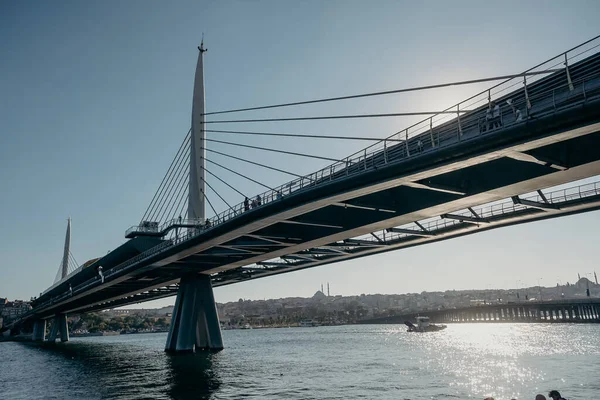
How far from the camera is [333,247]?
48.2 metres

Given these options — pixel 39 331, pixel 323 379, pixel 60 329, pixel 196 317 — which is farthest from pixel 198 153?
pixel 39 331

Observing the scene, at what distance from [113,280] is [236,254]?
29078 millimetres

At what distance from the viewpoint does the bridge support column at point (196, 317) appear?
57812 millimetres

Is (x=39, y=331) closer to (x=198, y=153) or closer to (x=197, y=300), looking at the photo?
(x=197, y=300)

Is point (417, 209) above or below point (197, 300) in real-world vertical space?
above

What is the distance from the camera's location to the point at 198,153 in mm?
56344

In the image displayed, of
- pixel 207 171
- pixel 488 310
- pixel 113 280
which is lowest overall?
pixel 488 310

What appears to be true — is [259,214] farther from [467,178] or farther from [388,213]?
[467,178]

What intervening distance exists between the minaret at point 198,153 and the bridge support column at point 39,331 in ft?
395

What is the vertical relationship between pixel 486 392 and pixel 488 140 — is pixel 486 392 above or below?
below

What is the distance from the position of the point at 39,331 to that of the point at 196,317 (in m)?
117

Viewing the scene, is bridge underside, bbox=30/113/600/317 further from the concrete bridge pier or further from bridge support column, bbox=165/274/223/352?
the concrete bridge pier

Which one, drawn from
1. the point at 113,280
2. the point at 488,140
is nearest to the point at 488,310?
the point at 113,280

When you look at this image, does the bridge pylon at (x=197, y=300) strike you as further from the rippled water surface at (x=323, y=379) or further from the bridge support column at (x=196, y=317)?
the rippled water surface at (x=323, y=379)
